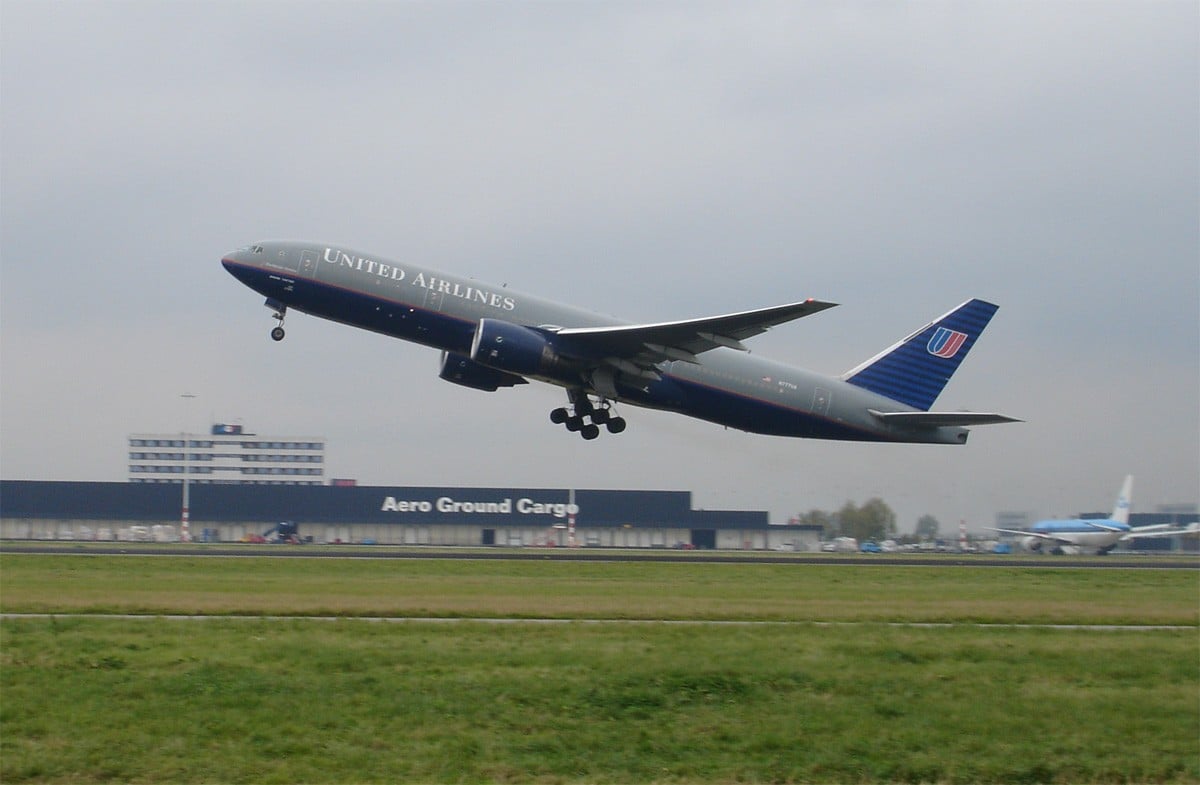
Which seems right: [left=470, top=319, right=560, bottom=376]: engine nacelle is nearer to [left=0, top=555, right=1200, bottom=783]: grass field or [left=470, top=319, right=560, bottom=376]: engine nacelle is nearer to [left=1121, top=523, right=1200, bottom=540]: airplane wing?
[left=0, top=555, right=1200, bottom=783]: grass field

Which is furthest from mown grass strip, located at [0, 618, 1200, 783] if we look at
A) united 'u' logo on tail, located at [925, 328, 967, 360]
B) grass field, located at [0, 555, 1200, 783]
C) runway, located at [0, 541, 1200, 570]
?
united 'u' logo on tail, located at [925, 328, 967, 360]

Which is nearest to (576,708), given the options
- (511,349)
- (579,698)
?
(579,698)

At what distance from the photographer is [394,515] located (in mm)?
100000

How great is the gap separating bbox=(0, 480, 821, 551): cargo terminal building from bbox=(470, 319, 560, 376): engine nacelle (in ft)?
187

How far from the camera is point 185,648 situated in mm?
20078

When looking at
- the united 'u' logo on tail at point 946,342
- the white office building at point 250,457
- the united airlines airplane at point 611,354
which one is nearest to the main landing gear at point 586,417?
the united airlines airplane at point 611,354

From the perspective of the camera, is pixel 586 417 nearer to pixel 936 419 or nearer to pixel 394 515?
pixel 936 419

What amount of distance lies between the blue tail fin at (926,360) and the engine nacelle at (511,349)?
1291 centimetres

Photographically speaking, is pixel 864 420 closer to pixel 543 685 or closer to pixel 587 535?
pixel 543 685

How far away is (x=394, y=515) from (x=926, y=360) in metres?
61.2

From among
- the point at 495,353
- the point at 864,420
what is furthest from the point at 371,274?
the point at 864,420

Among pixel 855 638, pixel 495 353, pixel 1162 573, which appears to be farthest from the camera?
pixel 1162 573

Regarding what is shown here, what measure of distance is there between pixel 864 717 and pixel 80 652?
12351mm

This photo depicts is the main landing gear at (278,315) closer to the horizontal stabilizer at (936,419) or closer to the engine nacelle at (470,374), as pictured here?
the engine nacelle at (470,374)
